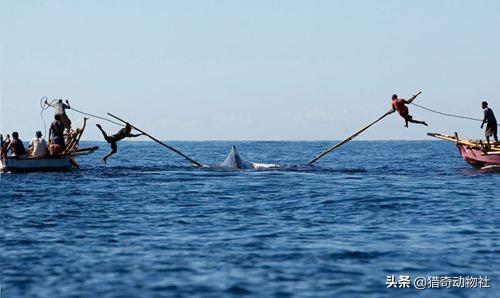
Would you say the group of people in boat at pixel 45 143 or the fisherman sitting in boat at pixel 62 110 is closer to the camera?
the group of people in boat at pixel 45 143

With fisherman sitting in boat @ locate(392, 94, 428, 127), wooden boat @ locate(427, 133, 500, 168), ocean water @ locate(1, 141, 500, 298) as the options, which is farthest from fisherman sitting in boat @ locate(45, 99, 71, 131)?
wooden boat @ locate(427, 133, 500, 168)

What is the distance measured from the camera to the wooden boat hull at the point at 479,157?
3569 centimetres

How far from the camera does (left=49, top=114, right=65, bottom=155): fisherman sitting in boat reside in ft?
115

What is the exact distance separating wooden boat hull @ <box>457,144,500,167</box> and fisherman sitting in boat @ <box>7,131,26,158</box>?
71.5 feet

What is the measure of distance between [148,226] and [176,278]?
5809 millimetres

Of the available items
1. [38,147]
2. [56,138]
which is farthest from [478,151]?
[38,147]

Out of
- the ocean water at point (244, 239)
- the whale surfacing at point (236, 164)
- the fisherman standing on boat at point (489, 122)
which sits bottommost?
the ocean water at point (244, 239)

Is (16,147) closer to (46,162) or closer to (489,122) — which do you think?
(46,162)

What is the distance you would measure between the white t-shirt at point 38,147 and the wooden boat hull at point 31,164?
0.28 m

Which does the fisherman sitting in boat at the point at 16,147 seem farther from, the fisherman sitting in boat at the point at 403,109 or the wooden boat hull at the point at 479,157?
the wooden boat hull at the point at 479,157

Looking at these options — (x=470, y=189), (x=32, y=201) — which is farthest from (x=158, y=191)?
(x=470, y=189)

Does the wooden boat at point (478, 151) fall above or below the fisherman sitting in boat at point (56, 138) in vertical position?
below

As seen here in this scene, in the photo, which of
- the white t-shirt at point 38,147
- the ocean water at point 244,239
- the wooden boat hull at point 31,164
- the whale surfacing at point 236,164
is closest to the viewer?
the ocean water at point 244,239

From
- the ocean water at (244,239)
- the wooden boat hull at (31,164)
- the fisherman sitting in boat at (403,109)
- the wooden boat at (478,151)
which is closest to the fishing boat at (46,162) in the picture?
the wooden boat hull at (31,164)
